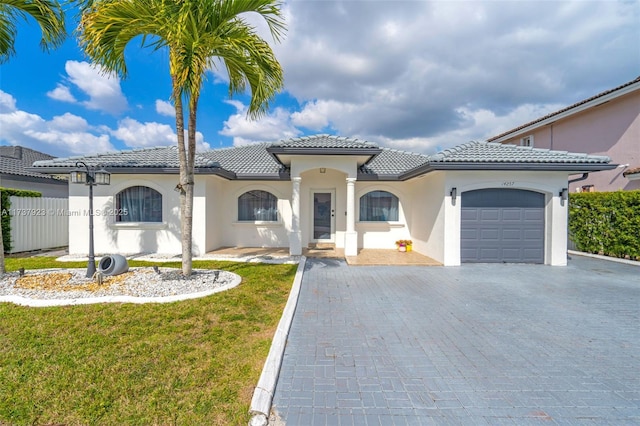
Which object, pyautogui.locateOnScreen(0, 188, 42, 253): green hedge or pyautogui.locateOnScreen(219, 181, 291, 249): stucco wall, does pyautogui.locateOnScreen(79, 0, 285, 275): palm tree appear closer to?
pyautogui.locateOnScreen(219, 181, 291, 249): stucco wall

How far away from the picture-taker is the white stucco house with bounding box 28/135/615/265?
1005 cm

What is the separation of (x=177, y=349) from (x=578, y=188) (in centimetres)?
2173

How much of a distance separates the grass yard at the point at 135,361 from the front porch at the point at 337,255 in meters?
4.93

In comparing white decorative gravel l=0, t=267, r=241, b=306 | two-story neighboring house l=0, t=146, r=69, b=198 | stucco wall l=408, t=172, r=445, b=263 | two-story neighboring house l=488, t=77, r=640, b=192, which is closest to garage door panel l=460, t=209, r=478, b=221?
stucco wall l=408, t=172, r=445, b=263

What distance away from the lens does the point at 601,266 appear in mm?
10039

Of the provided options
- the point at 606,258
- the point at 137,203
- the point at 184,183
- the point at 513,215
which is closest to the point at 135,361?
the point at 184,183

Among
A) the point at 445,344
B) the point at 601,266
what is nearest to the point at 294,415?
the point at 445,344

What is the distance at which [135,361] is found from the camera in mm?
3775

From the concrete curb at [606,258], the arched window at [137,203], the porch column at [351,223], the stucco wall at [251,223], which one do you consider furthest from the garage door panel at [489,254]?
the arched window at [137,203]

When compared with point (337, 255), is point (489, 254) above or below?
above

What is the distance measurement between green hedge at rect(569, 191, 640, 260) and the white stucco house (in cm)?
253

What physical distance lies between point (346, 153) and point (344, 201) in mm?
3775

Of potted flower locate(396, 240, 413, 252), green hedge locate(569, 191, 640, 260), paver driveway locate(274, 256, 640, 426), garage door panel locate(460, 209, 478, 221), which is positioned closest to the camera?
paver driveway locate(274, 256, 640, 426)

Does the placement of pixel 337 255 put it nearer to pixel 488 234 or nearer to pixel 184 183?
pixel 488 234
